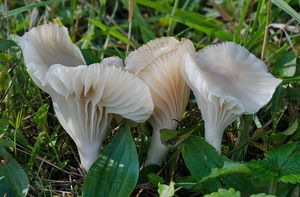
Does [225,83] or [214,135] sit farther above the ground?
[225,83]

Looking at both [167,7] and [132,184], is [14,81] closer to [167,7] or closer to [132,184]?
[132,184]

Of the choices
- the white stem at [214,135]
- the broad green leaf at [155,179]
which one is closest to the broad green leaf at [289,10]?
the white stem at [214,135]

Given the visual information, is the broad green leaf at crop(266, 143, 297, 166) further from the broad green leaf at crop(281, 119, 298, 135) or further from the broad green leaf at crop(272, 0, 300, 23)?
the broad green leaf at crop(272, 0, 300, 23)

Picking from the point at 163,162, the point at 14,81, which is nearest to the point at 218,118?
the point at 163,162

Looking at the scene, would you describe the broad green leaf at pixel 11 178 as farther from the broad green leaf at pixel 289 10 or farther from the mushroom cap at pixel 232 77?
the broad green leaf at pixel 289 10

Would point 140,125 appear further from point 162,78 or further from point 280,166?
point 280,166

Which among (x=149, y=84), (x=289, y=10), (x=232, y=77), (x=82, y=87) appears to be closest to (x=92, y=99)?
(x=82, y=87)

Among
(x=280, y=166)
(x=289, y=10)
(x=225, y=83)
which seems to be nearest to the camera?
(x=280, y=166)
